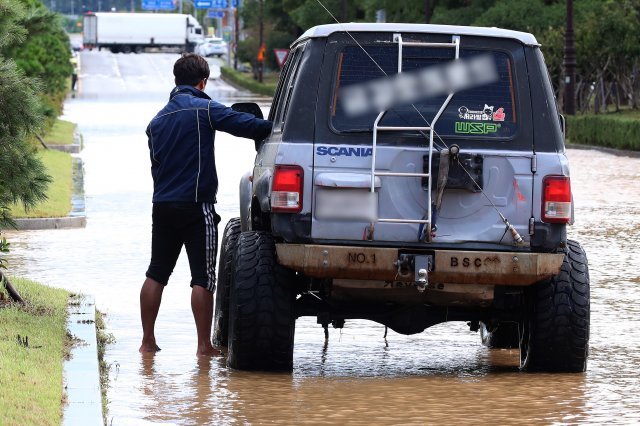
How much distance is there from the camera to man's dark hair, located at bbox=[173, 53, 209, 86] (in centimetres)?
Result: 988

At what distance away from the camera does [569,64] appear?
46656mm

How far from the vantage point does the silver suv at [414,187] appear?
867 centimetres

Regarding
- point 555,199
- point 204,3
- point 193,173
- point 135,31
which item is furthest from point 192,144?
point 204,3

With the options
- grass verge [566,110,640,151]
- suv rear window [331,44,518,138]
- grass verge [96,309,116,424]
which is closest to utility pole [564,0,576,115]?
grass verge [566,110,640,151]

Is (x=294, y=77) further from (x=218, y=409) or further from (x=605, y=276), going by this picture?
(x=605, y=276)

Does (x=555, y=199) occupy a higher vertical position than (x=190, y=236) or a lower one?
higher

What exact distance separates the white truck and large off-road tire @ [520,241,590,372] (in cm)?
12072

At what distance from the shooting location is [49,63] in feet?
139

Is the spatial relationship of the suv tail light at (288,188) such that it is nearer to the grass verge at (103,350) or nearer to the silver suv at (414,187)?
the silver suv at (414,187)

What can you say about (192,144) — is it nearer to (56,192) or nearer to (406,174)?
(406,174)

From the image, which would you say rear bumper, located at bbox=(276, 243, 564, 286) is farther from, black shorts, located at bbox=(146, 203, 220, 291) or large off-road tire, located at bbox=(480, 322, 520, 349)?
large off-road tire, located at bbox=(480, 322, 520, 349)

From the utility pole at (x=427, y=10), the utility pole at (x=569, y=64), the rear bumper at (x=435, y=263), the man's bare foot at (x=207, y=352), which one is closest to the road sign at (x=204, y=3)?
the utility pole at (x=427, y=10)

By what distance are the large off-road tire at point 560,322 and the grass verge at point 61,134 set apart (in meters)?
25.3

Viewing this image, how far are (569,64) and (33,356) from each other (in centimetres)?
3938
